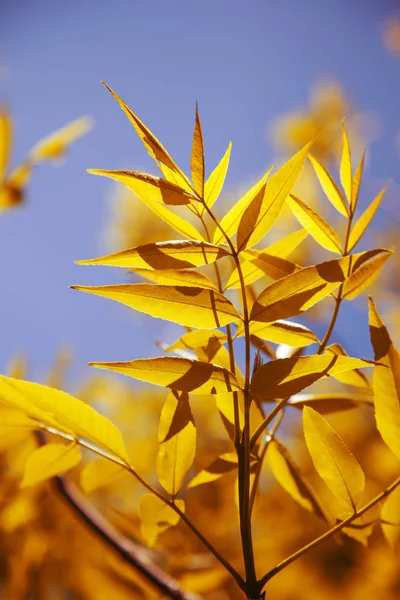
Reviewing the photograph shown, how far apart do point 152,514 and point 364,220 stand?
0.32m

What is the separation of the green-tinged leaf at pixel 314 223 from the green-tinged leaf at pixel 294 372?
0.40 ft

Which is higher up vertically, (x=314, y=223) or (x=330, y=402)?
(x=314, y=223)

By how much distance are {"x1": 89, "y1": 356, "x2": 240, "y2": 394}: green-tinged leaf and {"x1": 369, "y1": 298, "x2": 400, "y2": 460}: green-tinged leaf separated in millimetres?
117

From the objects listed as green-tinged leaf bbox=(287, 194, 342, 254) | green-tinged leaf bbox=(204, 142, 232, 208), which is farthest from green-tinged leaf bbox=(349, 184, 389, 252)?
green-tinged leaf bbox=(204, 142, 232, 208)

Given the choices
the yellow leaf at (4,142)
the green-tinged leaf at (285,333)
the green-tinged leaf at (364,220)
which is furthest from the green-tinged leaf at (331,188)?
the yellow leaf at (4,142)

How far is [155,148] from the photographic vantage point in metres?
0.32

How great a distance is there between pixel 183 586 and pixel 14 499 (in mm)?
346

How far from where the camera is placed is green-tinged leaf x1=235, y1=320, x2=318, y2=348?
374mm

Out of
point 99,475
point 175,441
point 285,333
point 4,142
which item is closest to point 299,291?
point 285,333

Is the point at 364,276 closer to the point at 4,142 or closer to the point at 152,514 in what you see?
the point at 152,514

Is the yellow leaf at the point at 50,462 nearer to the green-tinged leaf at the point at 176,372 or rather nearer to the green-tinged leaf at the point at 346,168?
the green-tinged leaf at the point at 176,372

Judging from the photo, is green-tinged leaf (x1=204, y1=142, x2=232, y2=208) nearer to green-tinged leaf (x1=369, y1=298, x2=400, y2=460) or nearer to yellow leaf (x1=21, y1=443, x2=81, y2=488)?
green-tinged leaf (x1=369, y1=298, x2=400, y2=460)

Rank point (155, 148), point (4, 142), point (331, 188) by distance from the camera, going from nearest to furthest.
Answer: point (155, 148) → point (331, 188) → point (4, 142)

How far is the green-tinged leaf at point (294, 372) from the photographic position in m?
0.33
